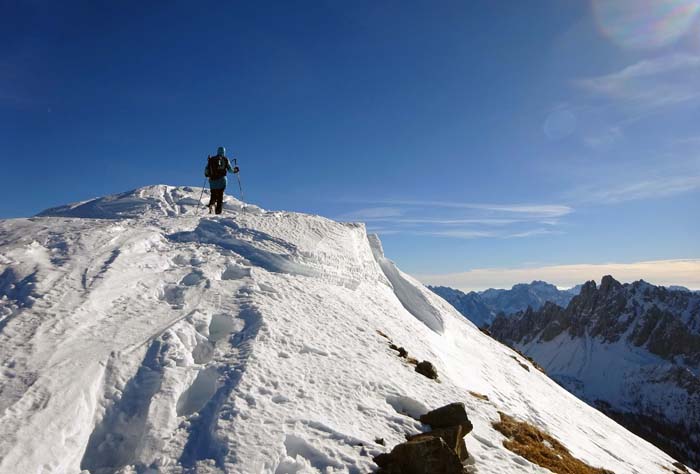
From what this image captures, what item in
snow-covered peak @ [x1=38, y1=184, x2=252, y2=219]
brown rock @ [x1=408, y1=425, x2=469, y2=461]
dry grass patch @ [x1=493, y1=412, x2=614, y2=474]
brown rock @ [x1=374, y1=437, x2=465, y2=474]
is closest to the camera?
brown rock @ [x1=374, y1=437, x2=465, y2=474]

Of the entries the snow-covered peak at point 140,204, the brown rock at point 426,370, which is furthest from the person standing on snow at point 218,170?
the brown rock at point 426,370

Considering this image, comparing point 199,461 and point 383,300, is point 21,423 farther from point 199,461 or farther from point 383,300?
point 383,300

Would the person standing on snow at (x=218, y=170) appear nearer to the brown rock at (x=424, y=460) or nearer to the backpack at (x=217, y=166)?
the backpack at (x=217, y=166)

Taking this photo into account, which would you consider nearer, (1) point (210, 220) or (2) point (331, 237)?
(1) point (210, 220)

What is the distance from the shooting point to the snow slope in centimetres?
853

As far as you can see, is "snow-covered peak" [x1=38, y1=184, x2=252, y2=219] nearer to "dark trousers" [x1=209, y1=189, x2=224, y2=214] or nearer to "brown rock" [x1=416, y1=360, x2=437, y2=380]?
"dark trousers" [x1=209, y1=189, x2=224, y2=214]

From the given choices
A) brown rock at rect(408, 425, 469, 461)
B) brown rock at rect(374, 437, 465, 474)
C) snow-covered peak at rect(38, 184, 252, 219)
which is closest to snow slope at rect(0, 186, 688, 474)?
brown rock at rect(408, 425, 469, 461)

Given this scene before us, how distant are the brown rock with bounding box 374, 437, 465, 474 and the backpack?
22.1 meters

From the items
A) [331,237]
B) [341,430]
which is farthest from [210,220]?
[341,430]

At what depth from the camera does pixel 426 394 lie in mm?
12852

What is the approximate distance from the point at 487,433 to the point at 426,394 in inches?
78.8

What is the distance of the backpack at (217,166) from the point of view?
87.4ft

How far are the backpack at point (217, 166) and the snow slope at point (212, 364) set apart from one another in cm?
491

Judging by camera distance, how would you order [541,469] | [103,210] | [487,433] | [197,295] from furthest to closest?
[103,210] → [197,295] → [487,433] → [541,469]
